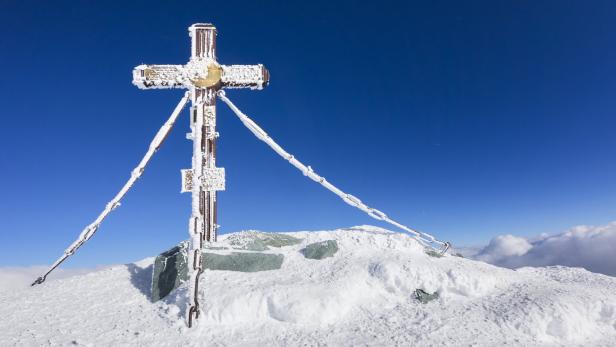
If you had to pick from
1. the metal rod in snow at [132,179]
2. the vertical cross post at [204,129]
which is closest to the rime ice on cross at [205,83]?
the vertical cross post at [204,129]

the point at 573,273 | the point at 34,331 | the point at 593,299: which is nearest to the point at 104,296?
the point at 34,331

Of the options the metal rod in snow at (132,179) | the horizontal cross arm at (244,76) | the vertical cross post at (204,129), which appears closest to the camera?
the vertical cross post at (204,129)

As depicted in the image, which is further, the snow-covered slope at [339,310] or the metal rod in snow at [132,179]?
the metal rod in snow at [132,179]

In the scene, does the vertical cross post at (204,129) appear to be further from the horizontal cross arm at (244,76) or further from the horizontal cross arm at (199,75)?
the horizontal cross arm at (244,76)

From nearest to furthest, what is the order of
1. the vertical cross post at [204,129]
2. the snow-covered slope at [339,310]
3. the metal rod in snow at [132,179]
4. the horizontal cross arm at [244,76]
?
the snow-covered slope at [339,310], the vertical cross post at [204,129], the metal rod in snow at [132,179], the horizontal cross arm at [244,76]

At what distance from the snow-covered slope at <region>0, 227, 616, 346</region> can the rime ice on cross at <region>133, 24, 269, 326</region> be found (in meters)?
2.95

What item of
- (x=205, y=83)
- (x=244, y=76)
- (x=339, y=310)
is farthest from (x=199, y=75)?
(x=339, y=310)

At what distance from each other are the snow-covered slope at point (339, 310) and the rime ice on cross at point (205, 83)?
9.67 feet

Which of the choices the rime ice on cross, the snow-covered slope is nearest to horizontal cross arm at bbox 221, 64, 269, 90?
the rime ice on cross

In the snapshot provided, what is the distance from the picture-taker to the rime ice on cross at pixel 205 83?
13.8m

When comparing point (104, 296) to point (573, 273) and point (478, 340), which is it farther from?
point (573, 273)

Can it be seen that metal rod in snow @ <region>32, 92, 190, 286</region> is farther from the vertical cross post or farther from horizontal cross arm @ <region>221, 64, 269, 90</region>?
horizontal cross arm @ <region>221, 64, 269, 90</region>

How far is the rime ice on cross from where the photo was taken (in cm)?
1384

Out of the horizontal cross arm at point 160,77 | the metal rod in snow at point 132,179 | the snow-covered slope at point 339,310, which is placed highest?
the horizontal cross arm at point 160,77
